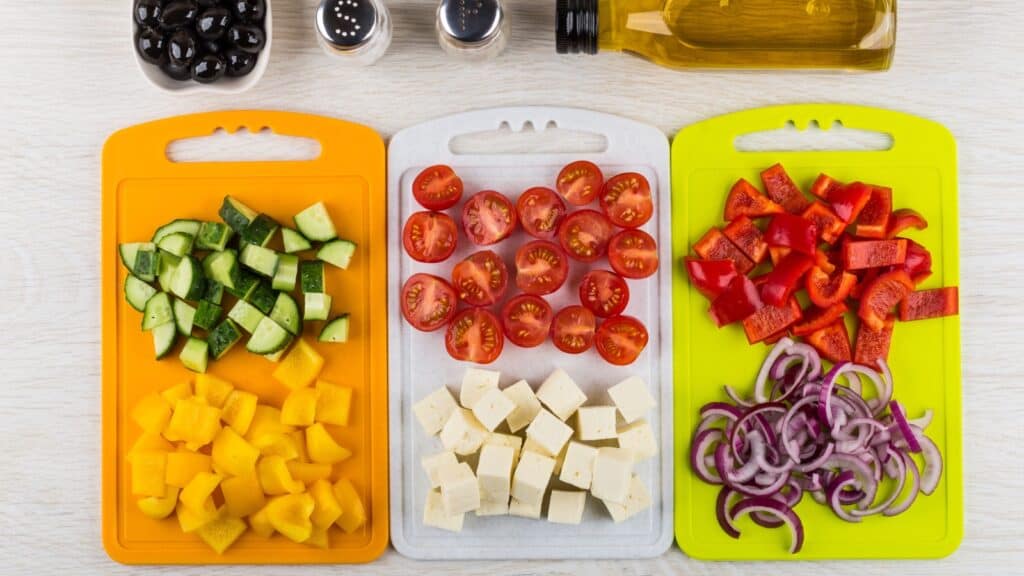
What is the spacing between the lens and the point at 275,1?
2357 mm

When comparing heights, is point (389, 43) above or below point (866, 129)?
above

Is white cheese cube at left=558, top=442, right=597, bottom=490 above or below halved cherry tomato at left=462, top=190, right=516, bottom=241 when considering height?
below

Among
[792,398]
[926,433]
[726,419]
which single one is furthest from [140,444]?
[926,433]

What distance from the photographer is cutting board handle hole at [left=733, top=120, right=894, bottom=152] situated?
233 centimetres

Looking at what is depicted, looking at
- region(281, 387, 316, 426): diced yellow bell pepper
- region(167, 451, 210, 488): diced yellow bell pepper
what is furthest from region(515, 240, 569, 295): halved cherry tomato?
region(167, 451, 210, 488): diced yellow bell pepper

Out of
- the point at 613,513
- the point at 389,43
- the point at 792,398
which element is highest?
the point at 389,43

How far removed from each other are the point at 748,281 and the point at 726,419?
399mm

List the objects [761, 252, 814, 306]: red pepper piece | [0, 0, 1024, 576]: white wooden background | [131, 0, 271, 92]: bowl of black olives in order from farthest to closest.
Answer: [0, 0, 1024, 576]: white wooden background
[761, 252, 814, 306]: red pepper piece
[131, 0, 271, 92]: bowl of black olives

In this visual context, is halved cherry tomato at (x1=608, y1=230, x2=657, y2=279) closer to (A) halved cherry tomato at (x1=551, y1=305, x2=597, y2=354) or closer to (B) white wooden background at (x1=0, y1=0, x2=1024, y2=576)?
(A) halved cherry tomato at (x1=551, y1=305, x2=597, y2=354)

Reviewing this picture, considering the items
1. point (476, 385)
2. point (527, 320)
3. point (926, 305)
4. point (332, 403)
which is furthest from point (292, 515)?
point (926, 305)

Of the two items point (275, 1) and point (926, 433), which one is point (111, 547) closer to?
point (275, 1)

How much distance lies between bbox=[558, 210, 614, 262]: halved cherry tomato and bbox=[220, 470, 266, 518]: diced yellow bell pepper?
→ 1.09 metres

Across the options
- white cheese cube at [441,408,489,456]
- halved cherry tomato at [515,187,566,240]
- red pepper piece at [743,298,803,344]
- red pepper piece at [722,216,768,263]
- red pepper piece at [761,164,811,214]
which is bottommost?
white cheese cube at [441,408,489,456]

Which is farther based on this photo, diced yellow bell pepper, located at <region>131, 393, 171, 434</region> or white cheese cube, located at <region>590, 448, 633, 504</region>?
diced yellow bell pepper, located at <region>131, 393, 171, 434</region>
